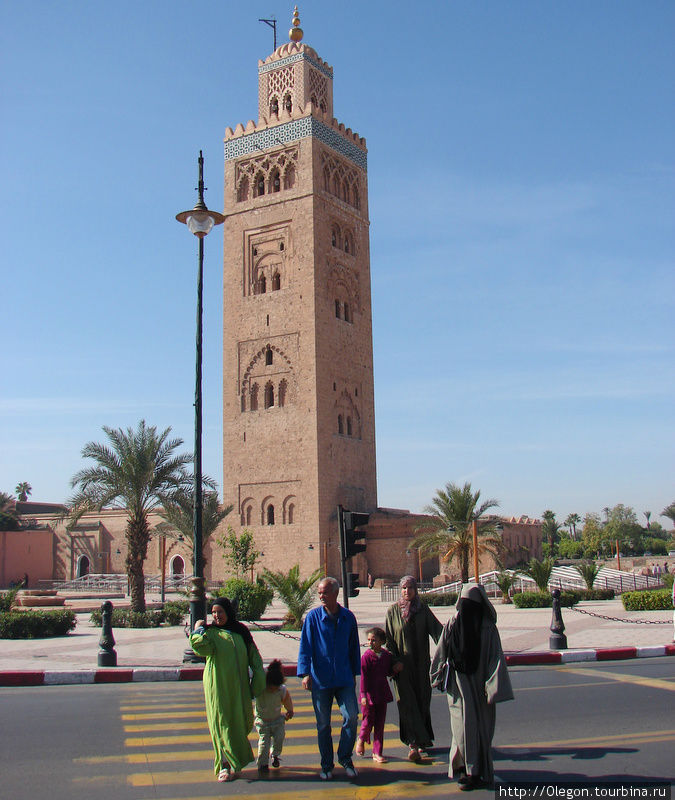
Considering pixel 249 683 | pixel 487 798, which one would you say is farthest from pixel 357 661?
pixel 487 798

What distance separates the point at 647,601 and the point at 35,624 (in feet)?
43.0

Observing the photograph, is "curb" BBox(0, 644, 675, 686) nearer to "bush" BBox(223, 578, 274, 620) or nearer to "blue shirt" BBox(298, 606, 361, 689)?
A: "blue shirt" BBox(298, 606, 361, 689)

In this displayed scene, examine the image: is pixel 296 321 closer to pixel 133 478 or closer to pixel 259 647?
pixel 133 478

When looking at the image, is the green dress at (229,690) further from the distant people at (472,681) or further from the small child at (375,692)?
the distant people at (472,681)

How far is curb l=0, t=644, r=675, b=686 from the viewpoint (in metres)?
10.0

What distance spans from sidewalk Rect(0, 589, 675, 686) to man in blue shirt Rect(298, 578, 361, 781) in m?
5.27

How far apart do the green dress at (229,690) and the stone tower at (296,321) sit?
92.4 feet

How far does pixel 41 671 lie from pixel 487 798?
7.24m

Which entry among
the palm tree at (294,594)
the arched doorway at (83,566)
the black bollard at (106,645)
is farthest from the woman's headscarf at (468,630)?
the arched doorway at (83,566)

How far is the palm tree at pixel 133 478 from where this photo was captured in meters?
20.0

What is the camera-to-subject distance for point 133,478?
65.5 ft

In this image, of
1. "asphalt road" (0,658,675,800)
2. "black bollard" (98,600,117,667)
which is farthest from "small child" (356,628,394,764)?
"black bollard" (98,600,117,667)

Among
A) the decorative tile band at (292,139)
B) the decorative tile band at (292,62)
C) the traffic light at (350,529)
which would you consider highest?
the decorative tile band at (292,62)

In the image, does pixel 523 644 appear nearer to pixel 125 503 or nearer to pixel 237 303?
pixel 125 503
